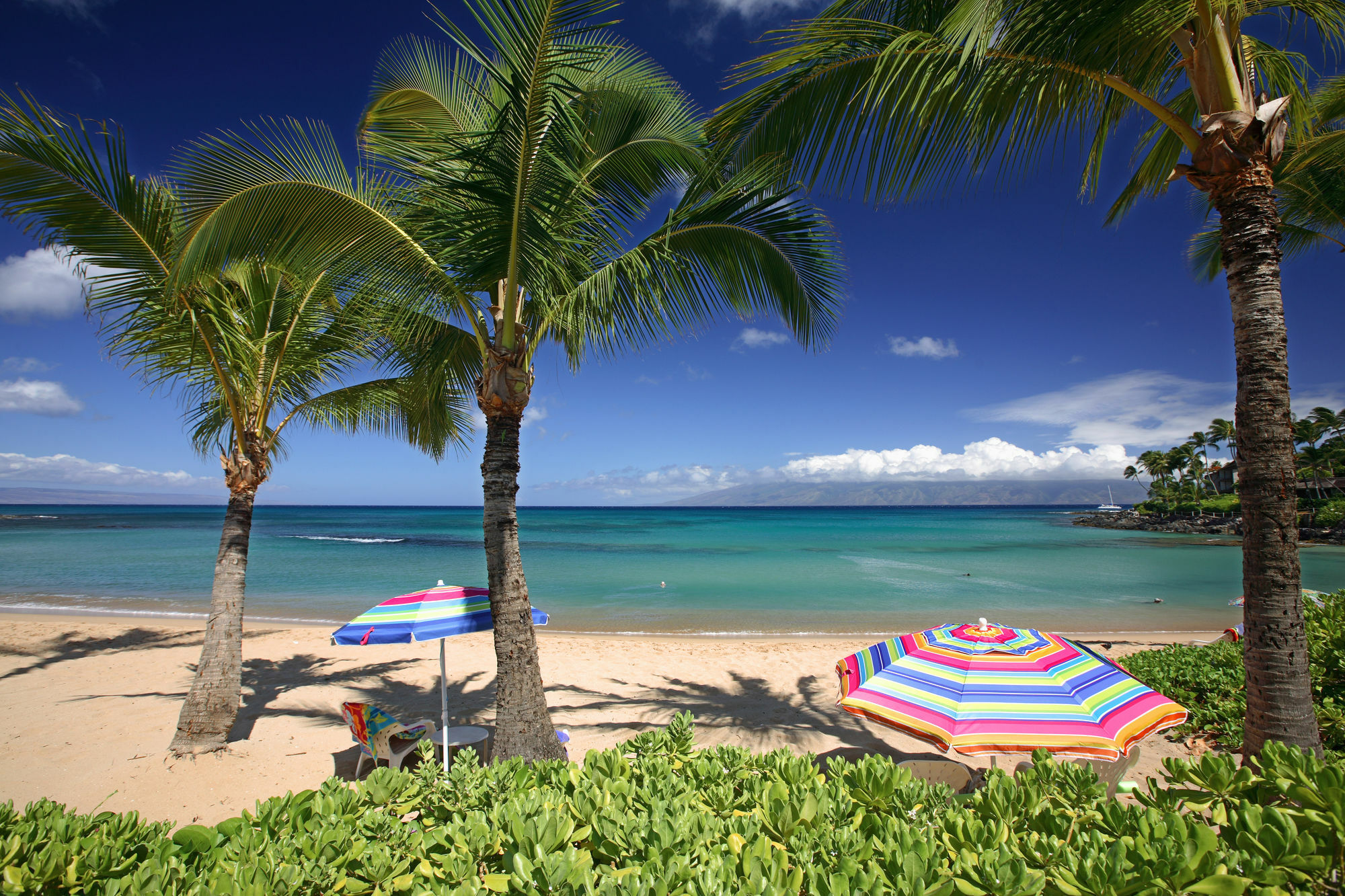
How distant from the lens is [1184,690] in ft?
20.2

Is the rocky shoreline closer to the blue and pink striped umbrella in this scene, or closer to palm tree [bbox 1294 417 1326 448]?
palm tree [bbox 1294 417 1326 448]

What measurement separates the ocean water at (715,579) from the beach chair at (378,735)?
26.3ft

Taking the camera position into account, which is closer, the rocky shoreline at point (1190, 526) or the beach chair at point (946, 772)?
the beach chair at point (946, 772)

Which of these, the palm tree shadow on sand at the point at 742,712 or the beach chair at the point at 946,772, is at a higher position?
the beach chair at the point at 946,772

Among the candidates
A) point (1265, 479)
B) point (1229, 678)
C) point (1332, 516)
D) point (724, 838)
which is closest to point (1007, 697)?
point (1265, 479)

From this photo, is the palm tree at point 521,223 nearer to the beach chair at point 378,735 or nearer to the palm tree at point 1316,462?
the beach chair at point 378,735

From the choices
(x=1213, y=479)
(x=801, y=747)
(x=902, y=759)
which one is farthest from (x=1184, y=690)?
(x=1213, y=479)

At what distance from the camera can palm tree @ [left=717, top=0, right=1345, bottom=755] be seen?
3137mm

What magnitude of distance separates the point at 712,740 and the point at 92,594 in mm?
20773

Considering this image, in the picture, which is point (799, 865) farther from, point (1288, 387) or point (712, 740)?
point (712, 740)

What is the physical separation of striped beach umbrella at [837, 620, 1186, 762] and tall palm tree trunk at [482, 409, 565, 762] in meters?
2.27

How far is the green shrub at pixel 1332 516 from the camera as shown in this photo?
Result: 1500 inches

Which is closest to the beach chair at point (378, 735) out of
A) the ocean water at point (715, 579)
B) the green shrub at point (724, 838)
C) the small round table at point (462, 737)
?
the small round table at point (462, 737)

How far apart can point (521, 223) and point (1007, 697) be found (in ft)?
14.6
